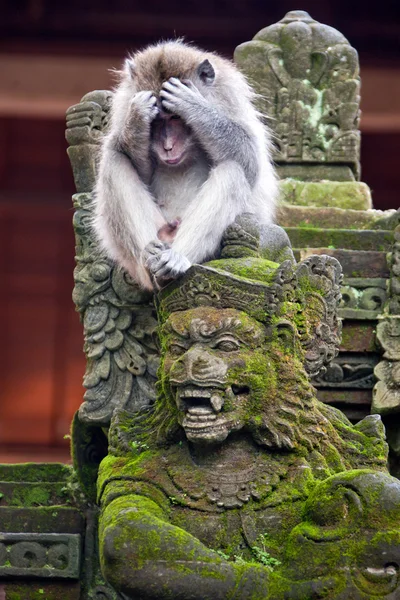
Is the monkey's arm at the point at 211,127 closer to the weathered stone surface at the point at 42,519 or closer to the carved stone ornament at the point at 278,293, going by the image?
the carved stone ornament at the point at 278,293

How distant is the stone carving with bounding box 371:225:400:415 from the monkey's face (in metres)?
1.42

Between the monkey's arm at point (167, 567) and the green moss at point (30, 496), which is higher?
the monkey's arm at point (167, 567)

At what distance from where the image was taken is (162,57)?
967 cm

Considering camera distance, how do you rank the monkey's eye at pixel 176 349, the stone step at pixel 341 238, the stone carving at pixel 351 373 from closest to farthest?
the monkey's eye at pixel 176 349 < the stone carving at pixel 351 373 < the stone step at pixel 341 238

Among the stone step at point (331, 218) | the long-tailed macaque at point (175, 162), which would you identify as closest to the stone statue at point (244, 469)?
the long-tailed macaque at point (175, 162)

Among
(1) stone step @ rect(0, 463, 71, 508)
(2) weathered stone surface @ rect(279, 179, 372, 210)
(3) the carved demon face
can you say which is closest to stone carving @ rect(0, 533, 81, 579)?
(1) stone step @ rect(0, 463, 71, 508)

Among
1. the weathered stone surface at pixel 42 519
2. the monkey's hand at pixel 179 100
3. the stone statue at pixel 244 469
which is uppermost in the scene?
the monkey's hand at pixel 179 100

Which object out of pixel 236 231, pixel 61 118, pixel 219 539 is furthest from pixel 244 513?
pixel 61 118

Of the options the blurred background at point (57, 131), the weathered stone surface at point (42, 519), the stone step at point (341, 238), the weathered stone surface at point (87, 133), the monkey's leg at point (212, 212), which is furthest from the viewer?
the blurred background at point (57, 131)

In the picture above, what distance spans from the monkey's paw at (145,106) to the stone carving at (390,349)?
169cm

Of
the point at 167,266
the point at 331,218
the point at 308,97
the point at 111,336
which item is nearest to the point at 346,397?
the point at 331,218

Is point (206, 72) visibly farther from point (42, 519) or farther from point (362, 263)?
point (42, 519)

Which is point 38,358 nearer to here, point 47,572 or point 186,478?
point 47,572

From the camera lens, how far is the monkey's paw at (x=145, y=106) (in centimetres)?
951
